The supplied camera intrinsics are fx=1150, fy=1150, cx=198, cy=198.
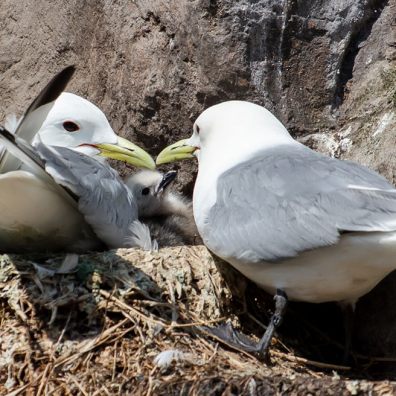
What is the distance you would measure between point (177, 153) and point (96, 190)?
609mm

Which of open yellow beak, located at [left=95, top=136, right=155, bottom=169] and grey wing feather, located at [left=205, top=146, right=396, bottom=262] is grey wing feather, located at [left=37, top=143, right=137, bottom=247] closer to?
open yellow beak, located at [left=95, top=136, right=155, bottom=169]

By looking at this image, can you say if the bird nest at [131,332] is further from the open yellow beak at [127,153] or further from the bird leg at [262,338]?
the open yellow beak at [127,153]

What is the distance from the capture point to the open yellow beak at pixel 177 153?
4.97 m

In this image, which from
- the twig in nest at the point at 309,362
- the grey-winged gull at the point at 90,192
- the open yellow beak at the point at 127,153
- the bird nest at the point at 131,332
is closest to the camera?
the bird nest at the point at 131,332

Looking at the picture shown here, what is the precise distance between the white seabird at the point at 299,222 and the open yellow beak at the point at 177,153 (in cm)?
37

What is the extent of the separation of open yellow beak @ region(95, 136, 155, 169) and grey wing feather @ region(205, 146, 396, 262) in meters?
0.55

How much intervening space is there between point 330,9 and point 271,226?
4.92 feet

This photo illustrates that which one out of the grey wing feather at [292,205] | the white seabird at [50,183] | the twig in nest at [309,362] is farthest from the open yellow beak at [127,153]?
the twig in nest at [309,362]

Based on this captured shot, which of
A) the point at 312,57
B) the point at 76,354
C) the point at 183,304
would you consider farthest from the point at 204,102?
the point at 76,354

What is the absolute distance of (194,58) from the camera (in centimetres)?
527

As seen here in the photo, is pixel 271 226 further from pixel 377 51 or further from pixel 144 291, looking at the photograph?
pixel 377 51

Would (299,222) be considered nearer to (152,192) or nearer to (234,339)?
(234,339)

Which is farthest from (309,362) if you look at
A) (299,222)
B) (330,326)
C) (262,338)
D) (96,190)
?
(96,190)

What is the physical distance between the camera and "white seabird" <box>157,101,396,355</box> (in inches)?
158
